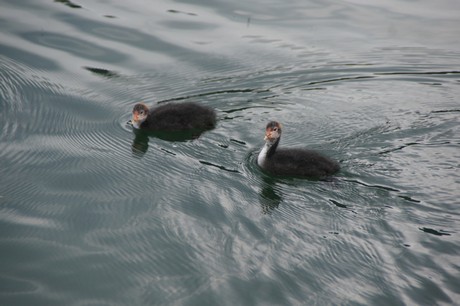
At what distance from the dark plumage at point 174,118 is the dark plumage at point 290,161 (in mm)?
1328

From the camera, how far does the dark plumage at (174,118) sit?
9688 millimetres

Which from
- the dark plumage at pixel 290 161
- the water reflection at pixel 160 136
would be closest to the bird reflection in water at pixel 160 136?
the water reflection at pixel 160 136

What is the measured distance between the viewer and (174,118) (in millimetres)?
9766

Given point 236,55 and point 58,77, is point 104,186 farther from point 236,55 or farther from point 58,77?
point 236,55

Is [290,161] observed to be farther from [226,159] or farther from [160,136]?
[160,136]

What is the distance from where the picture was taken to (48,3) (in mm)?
14594

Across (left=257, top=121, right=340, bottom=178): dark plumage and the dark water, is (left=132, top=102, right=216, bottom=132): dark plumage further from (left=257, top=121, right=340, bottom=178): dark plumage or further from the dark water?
(left=257, top=121, right=340, bottom=178): dark plumage

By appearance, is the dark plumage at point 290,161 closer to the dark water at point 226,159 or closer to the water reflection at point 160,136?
the dark water at point 226,159

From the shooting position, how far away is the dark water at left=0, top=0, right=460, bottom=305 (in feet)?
20.5

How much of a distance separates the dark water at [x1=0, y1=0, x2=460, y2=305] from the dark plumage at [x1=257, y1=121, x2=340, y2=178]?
199 mm

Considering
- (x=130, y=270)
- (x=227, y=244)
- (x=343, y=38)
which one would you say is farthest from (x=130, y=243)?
(x=343, y=38)

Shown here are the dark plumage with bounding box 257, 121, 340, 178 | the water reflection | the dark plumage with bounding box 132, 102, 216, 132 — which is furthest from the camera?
the dark plumage with bounding box 132, 102, 216, 132

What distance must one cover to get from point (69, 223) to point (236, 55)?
6.27 meters

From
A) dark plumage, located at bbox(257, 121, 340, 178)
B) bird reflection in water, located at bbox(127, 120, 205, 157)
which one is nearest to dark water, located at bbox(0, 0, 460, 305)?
bird reflection in water, located at bbox(127, 120, 205, 157)
